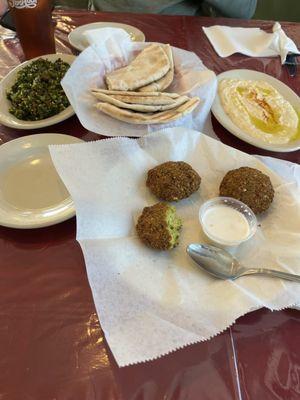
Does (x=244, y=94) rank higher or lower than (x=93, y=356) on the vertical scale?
higher

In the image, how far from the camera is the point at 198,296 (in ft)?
3.33

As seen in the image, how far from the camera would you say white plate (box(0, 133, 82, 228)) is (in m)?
1.15

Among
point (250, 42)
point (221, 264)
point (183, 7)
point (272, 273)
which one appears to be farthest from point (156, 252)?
point (183, 7)

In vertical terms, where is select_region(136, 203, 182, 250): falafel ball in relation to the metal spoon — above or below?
above

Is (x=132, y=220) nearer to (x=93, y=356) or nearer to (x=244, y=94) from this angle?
(x=93, y=356)

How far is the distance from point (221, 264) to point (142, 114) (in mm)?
605

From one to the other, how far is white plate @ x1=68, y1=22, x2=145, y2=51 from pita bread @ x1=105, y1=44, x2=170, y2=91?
0.30 m

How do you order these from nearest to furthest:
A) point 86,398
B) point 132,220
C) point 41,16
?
point 86,398 < point 132,220 < point 41,16

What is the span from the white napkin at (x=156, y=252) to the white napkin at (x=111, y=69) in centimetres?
9

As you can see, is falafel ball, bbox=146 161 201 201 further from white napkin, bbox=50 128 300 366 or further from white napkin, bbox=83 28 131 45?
white napkin, bbox=83 28 131 45

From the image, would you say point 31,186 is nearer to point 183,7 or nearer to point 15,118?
point 15,118

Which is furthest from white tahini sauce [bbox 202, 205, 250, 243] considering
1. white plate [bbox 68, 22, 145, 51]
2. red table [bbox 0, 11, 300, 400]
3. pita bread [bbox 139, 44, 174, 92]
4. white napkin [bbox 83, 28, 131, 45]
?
white plate [bbox 68, 22, 145, 51]

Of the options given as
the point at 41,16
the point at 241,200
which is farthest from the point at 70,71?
the point at 241,200

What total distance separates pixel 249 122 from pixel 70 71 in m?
0.72
